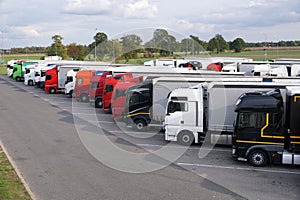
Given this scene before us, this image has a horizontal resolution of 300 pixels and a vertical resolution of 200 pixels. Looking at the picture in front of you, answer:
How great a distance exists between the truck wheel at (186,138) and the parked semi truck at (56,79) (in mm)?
19819

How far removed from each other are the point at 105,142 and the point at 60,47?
65815 mm

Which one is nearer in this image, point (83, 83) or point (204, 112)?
point (204, 112)

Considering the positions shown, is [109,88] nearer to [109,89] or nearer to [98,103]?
[109,89]

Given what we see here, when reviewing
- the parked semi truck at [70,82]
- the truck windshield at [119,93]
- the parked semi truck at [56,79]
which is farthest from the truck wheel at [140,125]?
the parked semi truck at [56,79]

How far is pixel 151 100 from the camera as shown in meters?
17.6

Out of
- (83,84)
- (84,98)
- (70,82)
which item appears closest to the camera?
(84,98)

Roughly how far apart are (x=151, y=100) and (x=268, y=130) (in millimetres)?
6591

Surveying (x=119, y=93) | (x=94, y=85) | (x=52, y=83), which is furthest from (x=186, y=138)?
(x=52, y=83)

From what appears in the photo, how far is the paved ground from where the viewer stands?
385 inches

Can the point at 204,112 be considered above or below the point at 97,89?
below

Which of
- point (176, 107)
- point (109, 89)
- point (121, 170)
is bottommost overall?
point (121, 170)

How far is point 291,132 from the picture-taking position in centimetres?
1180

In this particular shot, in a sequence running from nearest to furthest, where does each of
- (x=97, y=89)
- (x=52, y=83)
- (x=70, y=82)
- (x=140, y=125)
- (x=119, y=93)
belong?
(x=140, y=125)
(x=119, y=93)
(x=97, y=89)
(x=70, y=82)
(x=52, y=83)

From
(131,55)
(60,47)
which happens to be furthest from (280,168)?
(60,47)
